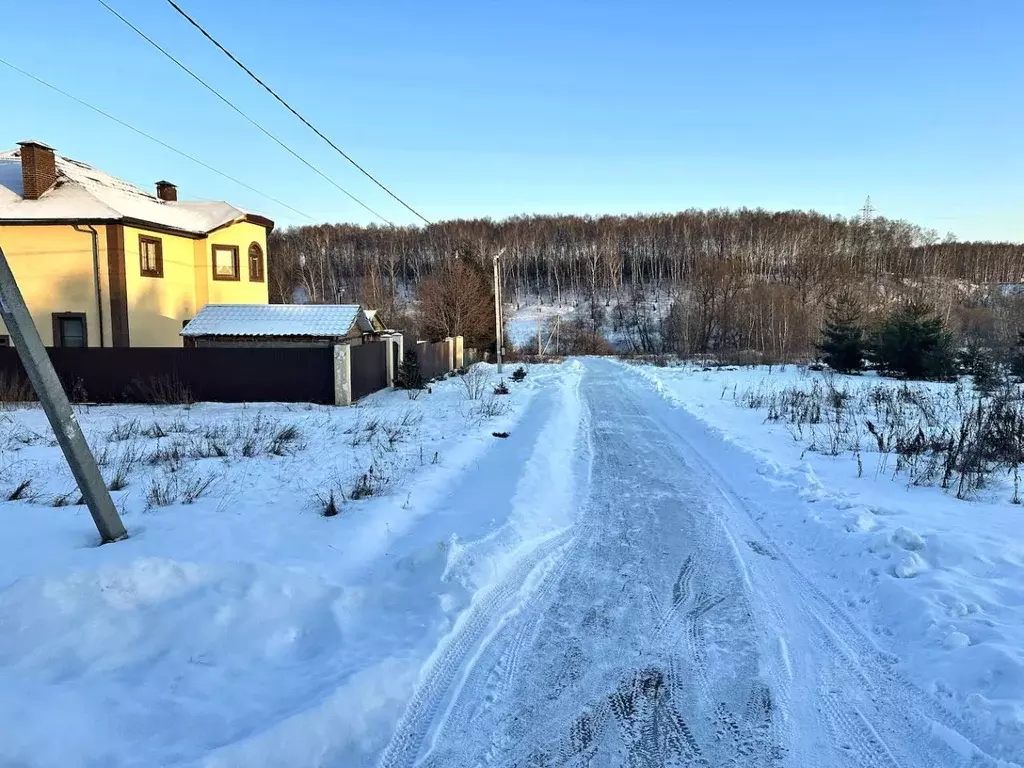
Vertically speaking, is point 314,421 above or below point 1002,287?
below

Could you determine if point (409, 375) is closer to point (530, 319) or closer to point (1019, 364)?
point (1019, 364)

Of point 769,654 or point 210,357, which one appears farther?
point 210,357

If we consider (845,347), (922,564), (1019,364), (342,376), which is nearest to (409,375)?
(342,376)

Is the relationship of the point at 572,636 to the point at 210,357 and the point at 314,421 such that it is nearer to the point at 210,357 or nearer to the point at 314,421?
the point at 314,421

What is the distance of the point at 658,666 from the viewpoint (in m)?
3.89

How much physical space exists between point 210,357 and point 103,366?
3.44 metres

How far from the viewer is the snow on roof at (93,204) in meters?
22.9

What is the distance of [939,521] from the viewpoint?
6160mm

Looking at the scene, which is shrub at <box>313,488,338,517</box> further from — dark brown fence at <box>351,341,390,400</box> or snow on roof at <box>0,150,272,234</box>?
snow on roof at <box>0,150,272,234</box>

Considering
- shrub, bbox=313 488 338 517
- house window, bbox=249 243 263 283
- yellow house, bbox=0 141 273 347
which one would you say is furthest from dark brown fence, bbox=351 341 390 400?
shrub, bbox=313 488 338 517

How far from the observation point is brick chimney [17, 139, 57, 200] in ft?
76.0

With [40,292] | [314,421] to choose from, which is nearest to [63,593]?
[314,421]

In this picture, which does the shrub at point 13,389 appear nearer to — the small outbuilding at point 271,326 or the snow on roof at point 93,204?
the small outbuilding at point 271,326

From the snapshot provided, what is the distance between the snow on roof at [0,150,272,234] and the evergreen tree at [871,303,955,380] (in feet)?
101
